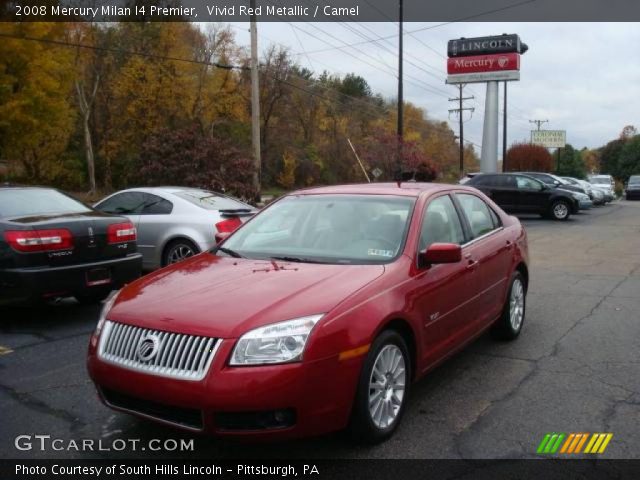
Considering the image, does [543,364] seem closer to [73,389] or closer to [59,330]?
[73,389]

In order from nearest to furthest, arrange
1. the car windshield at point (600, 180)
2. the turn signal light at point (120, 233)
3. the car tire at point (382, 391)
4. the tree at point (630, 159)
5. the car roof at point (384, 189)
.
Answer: the car tire at point (382, 391) → the car roof at point (384, 189) → the turn signal light at point (120, 233) → the car windshield at point (600, 180) → the tree at point (630, 159)

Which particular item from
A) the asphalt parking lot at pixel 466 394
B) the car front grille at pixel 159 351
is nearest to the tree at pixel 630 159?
the asphalt parking lot at pixel 466 394

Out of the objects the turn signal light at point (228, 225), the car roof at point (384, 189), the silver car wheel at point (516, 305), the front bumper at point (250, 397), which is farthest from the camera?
the turn signal light at point (228, 225)

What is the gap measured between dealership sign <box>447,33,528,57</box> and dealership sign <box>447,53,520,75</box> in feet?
1.15

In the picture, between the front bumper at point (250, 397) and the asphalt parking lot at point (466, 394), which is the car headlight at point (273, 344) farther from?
the asphalt parking lot at point (466, 394)

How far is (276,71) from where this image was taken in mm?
49188

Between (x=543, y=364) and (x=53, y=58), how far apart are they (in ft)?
92.6

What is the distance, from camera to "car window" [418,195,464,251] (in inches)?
171

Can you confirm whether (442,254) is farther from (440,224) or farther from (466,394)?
(466,394)

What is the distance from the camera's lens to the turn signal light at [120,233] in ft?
21.1

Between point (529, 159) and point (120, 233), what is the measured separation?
57.2 m

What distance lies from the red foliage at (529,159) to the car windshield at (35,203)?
56.8m

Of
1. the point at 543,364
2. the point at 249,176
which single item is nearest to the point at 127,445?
the point at 543,364

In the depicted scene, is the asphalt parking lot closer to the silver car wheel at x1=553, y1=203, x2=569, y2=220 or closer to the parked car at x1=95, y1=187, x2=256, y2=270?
the parked car at x1=95, y1=187, x2=256, y2=270
